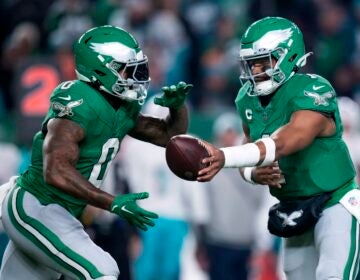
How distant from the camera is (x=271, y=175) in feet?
20.1

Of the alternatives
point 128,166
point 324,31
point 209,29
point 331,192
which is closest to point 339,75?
point 324,31

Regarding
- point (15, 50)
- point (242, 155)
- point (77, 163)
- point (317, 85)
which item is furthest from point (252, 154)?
point (15, 50)

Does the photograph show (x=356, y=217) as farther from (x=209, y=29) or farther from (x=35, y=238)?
(x=209, y=29)

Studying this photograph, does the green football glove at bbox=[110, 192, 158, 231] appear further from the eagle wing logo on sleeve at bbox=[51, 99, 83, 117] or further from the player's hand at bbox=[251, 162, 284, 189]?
the player's hand at bbox=[251, 162, 284, 189]

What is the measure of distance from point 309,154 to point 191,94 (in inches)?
206

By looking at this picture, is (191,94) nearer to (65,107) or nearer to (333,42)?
(333,42)

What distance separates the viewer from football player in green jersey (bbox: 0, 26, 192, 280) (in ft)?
19.3

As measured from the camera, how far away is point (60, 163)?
5.87 m

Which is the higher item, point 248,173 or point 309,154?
point 309,154

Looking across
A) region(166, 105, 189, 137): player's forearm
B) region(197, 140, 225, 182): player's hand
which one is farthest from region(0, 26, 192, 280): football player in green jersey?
region(197, 140, 225, 182): player's hand

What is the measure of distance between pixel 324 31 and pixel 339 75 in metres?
0.46

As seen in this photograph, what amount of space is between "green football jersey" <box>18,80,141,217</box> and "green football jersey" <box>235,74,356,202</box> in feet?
2.19

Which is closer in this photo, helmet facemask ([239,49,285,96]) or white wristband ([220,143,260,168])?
white wristband ([220,143,260,168])

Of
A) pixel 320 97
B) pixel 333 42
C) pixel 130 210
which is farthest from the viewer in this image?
pixel 333 42
